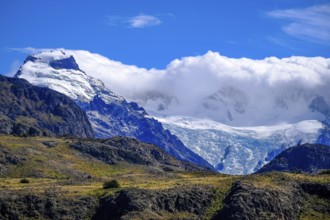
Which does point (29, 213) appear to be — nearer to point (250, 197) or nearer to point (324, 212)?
point (250, 197)

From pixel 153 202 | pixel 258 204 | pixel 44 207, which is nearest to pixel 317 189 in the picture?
pixel 258 204

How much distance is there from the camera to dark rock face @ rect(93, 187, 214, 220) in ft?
545

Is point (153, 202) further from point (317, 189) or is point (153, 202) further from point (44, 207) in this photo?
point (317, 189)

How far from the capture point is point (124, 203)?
168625mm

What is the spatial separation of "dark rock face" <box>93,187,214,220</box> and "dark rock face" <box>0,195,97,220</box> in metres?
3.63

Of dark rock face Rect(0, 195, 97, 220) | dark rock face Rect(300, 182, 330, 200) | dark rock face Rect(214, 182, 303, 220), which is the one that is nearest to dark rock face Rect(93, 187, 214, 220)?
dark rock face Rect(0, 195, 97, 220)

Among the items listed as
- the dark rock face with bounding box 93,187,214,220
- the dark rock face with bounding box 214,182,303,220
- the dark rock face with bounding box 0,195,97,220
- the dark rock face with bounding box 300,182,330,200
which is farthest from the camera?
the dark rock face with bounding box 300,182,330,200

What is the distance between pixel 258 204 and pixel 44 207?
50693 millimetres

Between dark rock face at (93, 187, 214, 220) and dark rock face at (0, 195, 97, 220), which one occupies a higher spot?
dark rock face at (93, 187, 214, 220)

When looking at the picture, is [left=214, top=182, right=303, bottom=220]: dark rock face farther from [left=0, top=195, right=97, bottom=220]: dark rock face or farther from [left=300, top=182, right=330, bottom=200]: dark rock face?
[left=0, top=195, right=97, bottom=220]: dark rock face

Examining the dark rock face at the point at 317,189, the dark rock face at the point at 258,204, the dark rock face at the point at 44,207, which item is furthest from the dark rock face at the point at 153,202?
the dark rock face at the point at 317,189

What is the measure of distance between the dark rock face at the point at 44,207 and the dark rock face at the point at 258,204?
3161 cm

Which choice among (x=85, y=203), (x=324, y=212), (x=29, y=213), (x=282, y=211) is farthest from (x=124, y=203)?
(x=324, y=212)

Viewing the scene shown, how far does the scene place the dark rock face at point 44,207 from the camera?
166m
